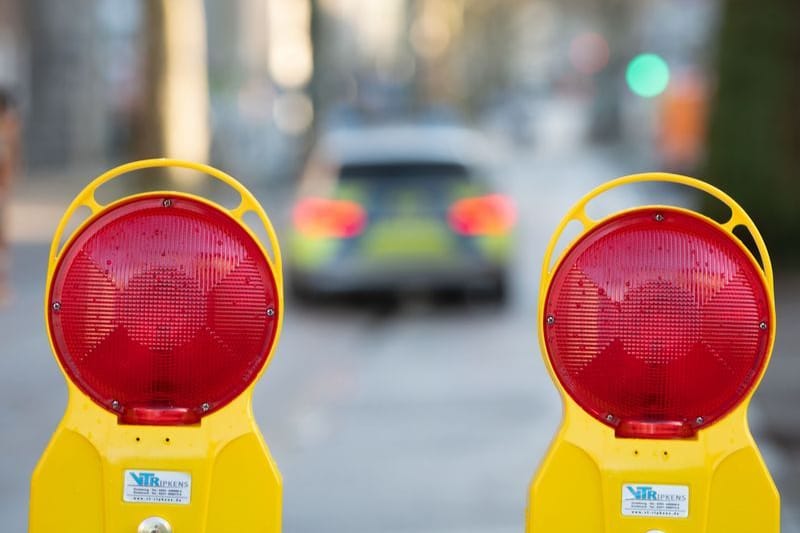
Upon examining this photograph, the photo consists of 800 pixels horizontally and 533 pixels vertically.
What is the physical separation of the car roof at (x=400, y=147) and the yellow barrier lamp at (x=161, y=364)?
34.4 ft

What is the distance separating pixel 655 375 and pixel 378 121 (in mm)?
18792

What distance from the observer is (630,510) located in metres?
3.45

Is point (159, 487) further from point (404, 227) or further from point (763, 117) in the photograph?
point (763, 117)

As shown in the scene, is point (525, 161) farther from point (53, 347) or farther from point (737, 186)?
point (53, 347)

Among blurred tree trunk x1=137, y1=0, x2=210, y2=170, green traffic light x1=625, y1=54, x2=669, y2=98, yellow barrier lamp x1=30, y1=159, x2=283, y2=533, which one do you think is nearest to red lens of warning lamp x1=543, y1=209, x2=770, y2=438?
yellow barrier lamp x1=30, y1=159, x2=283, y2=533

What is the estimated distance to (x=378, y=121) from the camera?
72.5ft

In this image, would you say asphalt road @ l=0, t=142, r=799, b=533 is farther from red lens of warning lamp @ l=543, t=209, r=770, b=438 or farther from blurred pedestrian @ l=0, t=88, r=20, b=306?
red lens of warning lamp @ l=543, t=209, r=770, b=438

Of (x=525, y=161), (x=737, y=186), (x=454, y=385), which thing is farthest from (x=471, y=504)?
(x=525, y=161)

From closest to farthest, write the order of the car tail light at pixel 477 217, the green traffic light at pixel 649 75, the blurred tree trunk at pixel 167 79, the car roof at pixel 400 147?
the car tail light at pixel 477 217, the car roof at pixel 400 147, the blurred tree trunk at pixel 167 79, the green traffic light at pixel 649 75

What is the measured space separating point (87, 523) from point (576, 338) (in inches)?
45.1

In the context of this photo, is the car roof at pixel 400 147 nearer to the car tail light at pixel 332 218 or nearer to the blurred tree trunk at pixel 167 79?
the car tail light at pixel 332 218

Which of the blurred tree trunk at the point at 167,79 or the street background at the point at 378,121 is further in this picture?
the blurred tree trunk at the point at 167,79

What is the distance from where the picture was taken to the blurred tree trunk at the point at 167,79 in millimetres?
23219

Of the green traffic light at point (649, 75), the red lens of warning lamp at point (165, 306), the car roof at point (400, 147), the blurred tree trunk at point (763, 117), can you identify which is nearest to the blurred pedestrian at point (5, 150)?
the car roof at point (400, 147)
